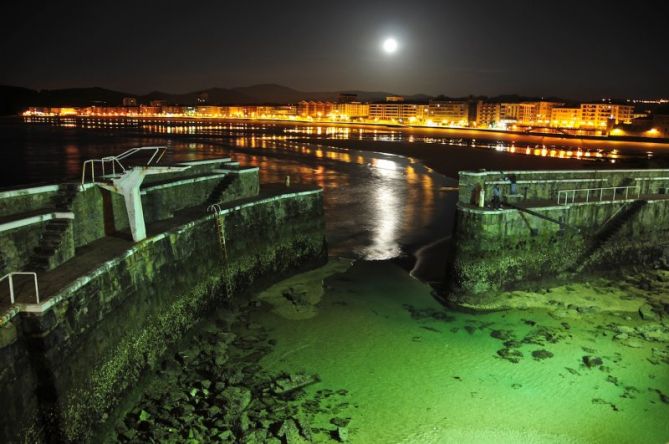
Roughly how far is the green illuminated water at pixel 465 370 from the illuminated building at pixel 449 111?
17500 cm

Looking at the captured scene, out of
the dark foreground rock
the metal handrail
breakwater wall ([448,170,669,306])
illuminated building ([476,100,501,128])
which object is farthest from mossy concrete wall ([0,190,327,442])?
illuminated building ([476,100,501,128])

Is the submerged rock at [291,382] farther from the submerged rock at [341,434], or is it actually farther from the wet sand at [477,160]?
the wet sand at [477,160]

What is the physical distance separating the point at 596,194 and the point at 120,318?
57.5 feet

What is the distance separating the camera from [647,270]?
738 inches

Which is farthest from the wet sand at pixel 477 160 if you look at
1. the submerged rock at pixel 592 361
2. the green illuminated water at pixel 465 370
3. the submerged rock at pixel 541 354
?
the submerged rock at pixel 592 361

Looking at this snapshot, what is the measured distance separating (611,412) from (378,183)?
31.1 meters

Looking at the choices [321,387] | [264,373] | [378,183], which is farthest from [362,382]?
[378,183]

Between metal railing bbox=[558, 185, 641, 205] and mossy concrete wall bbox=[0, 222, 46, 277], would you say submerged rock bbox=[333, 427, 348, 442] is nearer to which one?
mossy concrete wall bbox=[0, 222, 46, 277]

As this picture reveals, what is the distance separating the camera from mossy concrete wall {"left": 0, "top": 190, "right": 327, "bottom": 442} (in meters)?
8.12

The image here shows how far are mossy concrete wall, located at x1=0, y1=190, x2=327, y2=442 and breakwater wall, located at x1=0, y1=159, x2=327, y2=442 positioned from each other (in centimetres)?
2

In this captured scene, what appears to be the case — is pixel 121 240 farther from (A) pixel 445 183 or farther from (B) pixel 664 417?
(A) pixel 445 183

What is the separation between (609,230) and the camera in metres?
18.4

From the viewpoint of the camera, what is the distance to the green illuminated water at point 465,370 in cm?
1021

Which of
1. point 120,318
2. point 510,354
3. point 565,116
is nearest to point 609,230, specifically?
point 510,354
